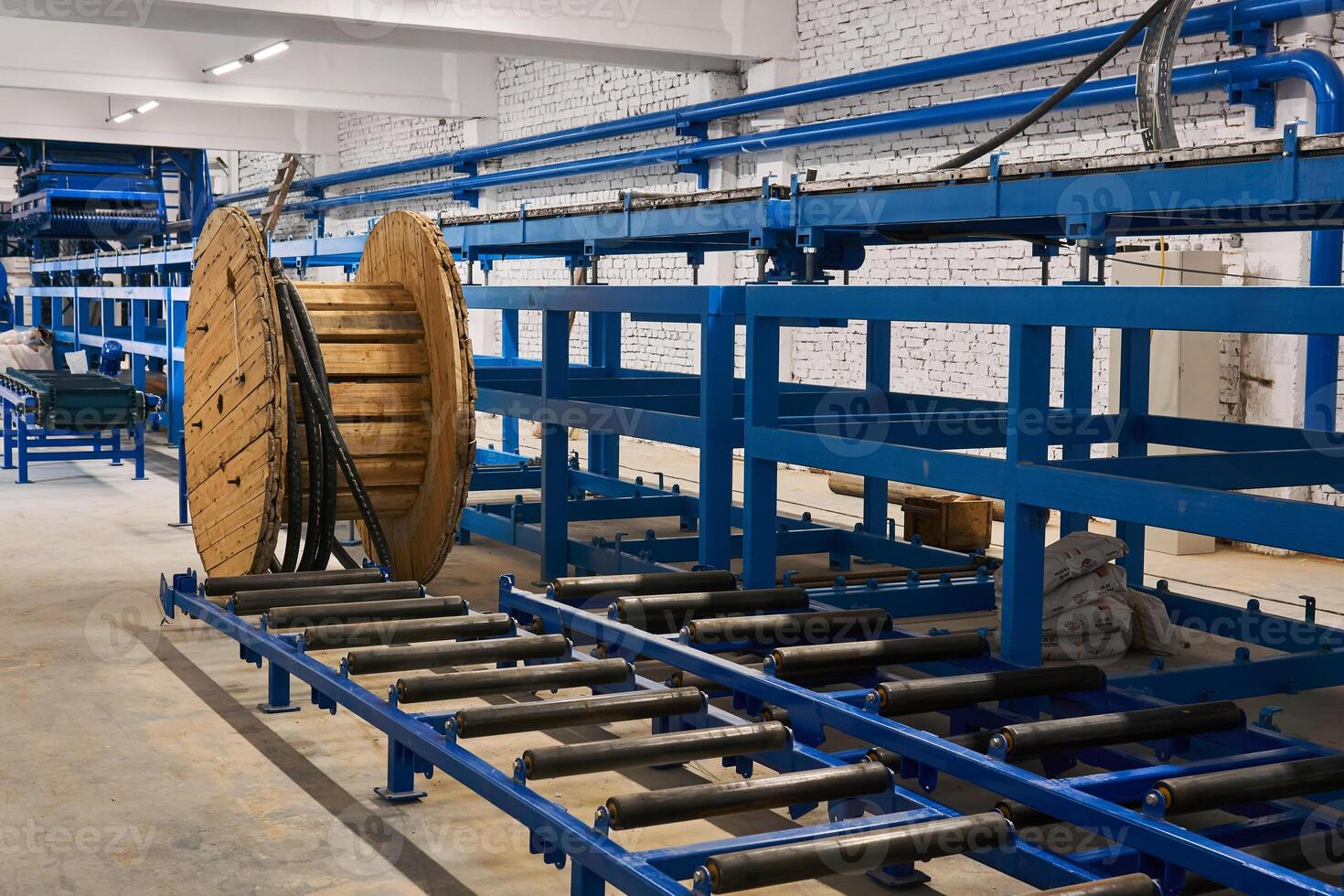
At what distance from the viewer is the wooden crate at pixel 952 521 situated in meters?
7.75

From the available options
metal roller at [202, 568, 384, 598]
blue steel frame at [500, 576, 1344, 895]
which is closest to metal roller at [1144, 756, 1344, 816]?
blue steel frame at [500, 576, 1344, 895]

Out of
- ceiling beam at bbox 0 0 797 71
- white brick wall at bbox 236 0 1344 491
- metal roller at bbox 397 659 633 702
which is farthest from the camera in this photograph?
ceiling beam at bbox 0 0 797 71

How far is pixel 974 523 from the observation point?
25.7 ft

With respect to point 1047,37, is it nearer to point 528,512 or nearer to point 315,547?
point 528,512

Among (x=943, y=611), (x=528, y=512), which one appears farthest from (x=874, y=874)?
(x=528, y=512)

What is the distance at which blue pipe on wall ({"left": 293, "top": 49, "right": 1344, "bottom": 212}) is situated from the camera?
306 inches

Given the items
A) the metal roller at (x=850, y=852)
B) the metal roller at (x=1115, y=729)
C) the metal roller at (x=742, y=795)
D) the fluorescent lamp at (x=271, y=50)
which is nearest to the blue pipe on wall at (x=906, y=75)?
the fluorescent lamp at (x=271, y=50)

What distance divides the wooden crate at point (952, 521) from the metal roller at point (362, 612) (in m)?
3.63

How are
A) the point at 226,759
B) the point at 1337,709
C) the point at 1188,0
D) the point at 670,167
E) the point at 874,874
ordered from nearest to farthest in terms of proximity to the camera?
the point at 874,874, the point at 226,759, the point at 1188,0, the point at 1337,709, the point at 670,167

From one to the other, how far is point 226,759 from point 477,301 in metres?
3.45

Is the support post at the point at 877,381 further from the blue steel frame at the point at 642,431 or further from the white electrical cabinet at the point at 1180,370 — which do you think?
the white electrical cabinet at the point at 1180,370

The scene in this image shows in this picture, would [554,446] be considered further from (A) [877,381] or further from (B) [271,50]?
(B) [271,50]

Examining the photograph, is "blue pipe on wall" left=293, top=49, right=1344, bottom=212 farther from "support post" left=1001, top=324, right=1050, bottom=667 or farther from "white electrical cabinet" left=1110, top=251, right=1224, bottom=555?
"support post" left=1001, top=324, right=1050, bottom=667

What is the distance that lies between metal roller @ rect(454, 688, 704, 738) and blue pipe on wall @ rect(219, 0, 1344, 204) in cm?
621
